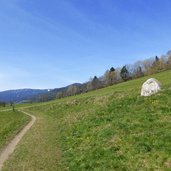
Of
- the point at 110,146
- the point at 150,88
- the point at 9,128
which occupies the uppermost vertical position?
the point at 150,88

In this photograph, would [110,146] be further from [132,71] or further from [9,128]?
[132,71]

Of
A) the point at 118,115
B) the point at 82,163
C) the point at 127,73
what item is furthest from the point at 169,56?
the point at 82,163

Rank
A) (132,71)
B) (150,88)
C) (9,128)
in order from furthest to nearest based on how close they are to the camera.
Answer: (132,71), (9,128), (150,88)

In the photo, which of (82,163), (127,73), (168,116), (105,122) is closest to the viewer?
(82,163)

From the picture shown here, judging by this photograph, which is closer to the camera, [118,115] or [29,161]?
[29,161]

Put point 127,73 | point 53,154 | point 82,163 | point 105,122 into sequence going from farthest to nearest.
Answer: point 127,73 → point 105,122 → point 53,154 → point 82,163

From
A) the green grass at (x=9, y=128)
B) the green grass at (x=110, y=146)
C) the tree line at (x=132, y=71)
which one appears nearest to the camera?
the green grass at (x=110, y=146)

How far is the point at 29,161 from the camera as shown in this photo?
1781 centimetres

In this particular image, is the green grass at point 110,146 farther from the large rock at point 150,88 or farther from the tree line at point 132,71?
the tree line at point 132,71

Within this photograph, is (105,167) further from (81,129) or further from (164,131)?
(81,129)

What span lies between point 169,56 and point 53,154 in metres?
150

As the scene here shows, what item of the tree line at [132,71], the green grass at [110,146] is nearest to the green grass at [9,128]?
the green grass at [110,146]

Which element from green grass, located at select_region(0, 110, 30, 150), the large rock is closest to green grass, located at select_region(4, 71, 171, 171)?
green grass, located at select_region(0, 110, 30, 150)

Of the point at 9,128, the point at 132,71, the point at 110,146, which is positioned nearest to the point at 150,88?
the point at 110,146
